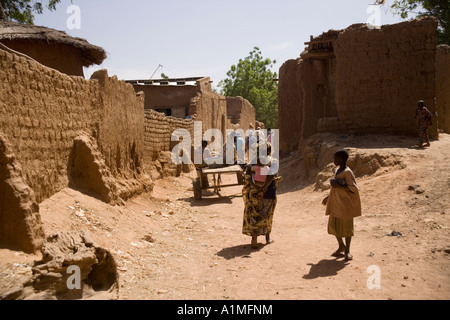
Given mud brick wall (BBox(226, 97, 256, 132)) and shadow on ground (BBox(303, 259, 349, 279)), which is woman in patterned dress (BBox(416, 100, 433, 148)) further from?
mud brick wall (BBox(226, 97, 256, 132))

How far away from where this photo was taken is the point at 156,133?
12.1 metres

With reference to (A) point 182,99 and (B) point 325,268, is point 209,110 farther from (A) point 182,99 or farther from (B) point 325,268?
(B) point 325,268

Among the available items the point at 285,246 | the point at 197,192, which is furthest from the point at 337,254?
the point at 197,192

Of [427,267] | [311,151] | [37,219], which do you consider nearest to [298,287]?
[427,267]

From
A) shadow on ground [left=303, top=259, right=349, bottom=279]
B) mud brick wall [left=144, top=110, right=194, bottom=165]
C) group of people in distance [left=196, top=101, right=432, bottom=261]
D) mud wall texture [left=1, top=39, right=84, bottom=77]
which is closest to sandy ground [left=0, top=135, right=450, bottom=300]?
shadow on ground [left=303, top=259, right=349, bottom=279]

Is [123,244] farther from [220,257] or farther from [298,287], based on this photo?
[298,287]

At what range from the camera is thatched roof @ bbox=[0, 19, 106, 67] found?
8977 mm

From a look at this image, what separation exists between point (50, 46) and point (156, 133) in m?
3.77

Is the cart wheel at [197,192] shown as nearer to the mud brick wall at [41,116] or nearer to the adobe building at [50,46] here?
the adobe building at [50,46]

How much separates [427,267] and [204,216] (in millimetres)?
5256

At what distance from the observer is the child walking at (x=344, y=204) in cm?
511

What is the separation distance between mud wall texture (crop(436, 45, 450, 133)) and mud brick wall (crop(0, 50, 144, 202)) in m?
10.5

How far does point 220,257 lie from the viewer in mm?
5836

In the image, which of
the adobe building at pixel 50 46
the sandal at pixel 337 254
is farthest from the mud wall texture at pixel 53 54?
the sandal at pixel 337 254
